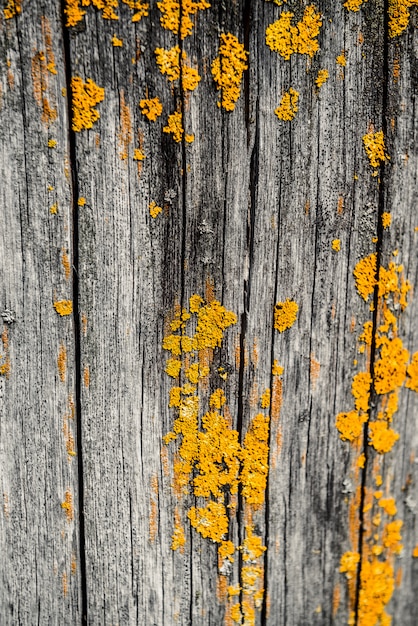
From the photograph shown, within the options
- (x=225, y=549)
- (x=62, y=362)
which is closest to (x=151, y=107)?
(x=62, y=362)

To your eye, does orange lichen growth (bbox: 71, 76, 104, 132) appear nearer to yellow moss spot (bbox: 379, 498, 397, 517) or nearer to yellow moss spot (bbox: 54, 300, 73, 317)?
yellow moss spot (bbox: 54, 300, 73, 317)

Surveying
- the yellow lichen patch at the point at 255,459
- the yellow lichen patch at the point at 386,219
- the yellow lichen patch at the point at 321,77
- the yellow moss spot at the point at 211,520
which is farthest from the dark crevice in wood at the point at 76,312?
the yellow lichen patch at the point at 386,219

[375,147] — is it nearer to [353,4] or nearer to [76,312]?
[353,4]

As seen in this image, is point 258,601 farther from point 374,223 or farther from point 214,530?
point 374,223

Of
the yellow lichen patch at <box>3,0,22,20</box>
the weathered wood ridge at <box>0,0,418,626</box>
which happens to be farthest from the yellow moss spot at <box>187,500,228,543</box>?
the yellow lichen patch at <box>3,0,22,20</box>

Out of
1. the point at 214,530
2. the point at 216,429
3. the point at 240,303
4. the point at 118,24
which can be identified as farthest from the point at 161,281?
the point at 214,530

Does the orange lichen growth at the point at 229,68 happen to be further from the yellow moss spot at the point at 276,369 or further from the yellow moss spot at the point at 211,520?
the yellow moss spot at the point at 211,520

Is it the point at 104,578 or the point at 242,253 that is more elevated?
the point at 242,253
